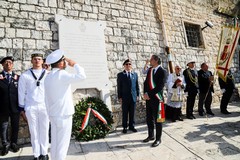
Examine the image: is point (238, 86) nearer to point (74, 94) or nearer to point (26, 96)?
point (74, 94)

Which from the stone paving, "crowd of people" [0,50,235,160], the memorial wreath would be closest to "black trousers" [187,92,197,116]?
"crowd of people" [0,50,235,160]

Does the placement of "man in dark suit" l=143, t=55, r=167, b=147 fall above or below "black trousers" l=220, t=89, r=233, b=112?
above

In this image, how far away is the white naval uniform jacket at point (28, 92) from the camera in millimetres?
3219

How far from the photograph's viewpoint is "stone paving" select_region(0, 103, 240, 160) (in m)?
3.33

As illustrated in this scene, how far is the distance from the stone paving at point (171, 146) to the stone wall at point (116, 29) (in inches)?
45.8

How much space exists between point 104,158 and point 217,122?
382cm

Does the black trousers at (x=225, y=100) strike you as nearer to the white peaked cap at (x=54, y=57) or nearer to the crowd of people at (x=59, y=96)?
the crowd of people at (x=59, y=96)

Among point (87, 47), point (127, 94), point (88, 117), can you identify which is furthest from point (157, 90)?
point (87, 47)

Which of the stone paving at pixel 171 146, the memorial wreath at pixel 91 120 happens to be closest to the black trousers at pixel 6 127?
the stone paving at pixel 171 146

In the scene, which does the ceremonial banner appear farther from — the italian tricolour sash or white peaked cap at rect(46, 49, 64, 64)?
white peaked cap at rect(46, 49, 64, 64)

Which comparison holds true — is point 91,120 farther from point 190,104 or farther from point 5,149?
point 190,104

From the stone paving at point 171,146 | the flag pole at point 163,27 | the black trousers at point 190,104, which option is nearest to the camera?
the stone paving at point 171,146

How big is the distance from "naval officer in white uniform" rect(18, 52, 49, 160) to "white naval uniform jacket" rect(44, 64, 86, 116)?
0.71 metres

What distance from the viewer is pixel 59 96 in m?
2.61
